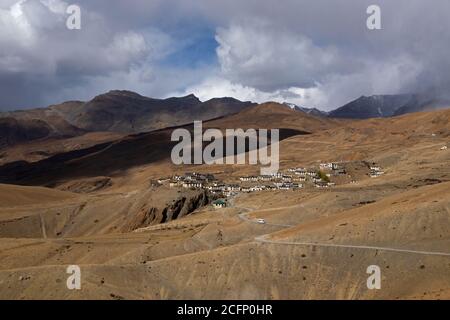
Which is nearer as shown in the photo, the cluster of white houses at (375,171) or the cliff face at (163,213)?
A: the cliff face at (163,213)

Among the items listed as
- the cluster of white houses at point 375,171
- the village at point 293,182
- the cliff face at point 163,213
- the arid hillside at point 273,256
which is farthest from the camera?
the cluster of white houses at point 375,171

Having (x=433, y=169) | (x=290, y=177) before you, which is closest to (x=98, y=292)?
(x=433, y=169)

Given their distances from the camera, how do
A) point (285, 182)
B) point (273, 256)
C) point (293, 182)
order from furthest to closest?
1. point (285, 182)
2. point (293, 182)
3. point (273, 256)

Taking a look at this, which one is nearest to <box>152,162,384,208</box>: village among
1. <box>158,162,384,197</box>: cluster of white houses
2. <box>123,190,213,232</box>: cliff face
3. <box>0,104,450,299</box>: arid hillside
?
<box>158,162,384,197</box>: cluster of white houses

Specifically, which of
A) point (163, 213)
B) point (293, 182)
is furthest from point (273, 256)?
point (293, 182)

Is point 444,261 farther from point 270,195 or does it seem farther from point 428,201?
point 270,195

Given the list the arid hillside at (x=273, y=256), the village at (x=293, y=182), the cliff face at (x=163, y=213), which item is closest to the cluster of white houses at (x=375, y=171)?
the village at (x=293, y=182)

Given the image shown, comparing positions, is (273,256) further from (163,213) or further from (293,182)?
(293,182)

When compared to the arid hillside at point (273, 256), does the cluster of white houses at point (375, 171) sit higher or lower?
higher

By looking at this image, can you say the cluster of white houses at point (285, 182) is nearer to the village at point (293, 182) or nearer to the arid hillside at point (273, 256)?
the village at point (293, 182)
